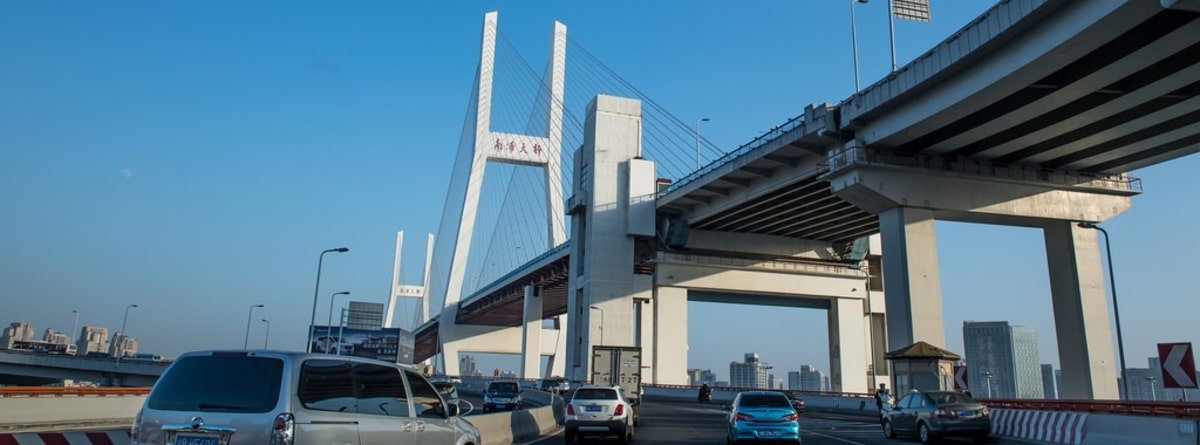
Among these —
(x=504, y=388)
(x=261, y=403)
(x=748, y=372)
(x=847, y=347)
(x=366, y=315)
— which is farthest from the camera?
(x=748, y=372)

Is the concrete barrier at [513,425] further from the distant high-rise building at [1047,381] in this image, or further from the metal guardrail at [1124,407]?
the distant high-rise building at [1047,381]

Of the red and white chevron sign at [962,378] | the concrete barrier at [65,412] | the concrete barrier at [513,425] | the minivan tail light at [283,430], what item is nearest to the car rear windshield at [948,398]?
the red and white chevron sign at [962,378]

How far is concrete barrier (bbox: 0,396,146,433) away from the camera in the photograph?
22094mm

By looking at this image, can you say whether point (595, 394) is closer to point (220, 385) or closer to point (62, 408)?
point (220, 385)

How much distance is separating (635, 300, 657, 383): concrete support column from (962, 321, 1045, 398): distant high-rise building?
4586 cm

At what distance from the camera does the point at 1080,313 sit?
127ft

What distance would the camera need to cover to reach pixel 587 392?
19.2 m

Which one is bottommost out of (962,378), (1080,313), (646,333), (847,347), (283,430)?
(283,430)

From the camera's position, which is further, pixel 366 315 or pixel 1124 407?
pixel 366 315

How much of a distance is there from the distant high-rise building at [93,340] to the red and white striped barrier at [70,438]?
198034 mm

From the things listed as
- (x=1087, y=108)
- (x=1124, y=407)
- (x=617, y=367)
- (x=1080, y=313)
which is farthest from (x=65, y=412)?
(x=1080, y=313)

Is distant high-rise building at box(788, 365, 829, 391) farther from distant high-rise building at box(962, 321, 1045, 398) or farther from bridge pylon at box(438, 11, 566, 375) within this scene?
bridge pylon at box(438, 11, 566, 375)

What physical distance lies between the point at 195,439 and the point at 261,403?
575 mm

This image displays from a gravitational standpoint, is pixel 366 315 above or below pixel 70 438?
above
